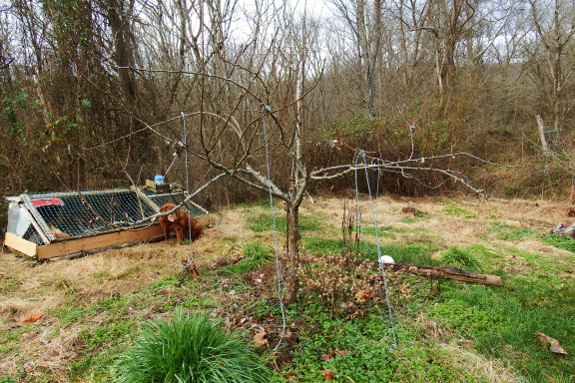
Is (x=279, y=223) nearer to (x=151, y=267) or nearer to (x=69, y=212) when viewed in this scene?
(x=151, y=267)

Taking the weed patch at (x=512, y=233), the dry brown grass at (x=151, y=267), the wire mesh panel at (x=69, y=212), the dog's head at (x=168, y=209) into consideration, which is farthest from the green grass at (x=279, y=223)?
the weed patch at (x=512, y=233)

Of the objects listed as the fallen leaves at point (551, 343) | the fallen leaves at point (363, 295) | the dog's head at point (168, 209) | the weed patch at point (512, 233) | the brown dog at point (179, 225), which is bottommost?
the fallen leaves at point (551, 343)

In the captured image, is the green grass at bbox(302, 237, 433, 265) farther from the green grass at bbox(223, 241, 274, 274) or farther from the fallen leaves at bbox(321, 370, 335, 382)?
the fallen leaves at bbox(321, 370, 335, 382)

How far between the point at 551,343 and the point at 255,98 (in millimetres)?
3050

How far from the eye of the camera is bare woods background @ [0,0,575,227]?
6011 mm

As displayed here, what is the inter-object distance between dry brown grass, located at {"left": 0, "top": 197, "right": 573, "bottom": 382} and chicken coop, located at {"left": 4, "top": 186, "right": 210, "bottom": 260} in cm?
25

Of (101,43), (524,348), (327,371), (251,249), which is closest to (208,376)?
(327,371)

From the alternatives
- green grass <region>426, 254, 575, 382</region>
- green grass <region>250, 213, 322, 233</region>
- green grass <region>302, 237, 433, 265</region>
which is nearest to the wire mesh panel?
green grass <region>250, 213, 322, 233</region>

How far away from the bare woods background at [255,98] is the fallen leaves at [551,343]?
192 centimetres

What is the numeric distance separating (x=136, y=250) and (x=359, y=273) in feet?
12.2

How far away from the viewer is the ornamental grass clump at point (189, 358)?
230 centimetres

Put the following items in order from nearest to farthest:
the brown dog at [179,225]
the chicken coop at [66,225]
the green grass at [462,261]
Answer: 1. the green grass at [462,261]
2. the chicken coop at [66,225]
3. the brown dog at [179,225]

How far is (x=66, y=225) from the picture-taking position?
5801mm

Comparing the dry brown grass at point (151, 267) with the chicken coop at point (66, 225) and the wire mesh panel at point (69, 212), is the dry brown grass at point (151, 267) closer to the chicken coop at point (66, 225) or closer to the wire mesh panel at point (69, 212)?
the chicken coop at point (66, 225)
